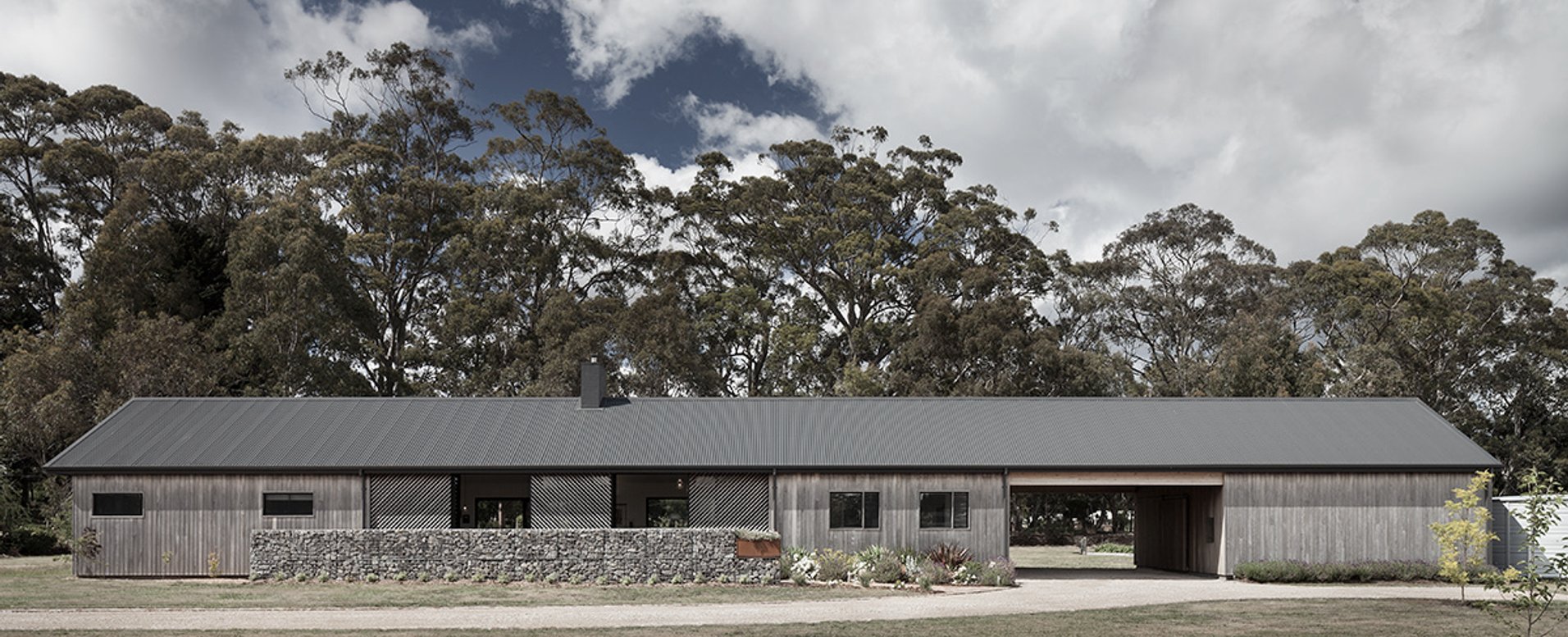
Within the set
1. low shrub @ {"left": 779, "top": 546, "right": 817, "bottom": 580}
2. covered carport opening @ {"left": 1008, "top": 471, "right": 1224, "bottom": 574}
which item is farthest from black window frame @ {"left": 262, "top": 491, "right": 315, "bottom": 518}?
covered carport opening @ {"left": 1008, "top": 471, "right": 1224, "bottom": 574}

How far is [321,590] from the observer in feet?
73.7

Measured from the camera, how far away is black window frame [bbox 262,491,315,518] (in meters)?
26.6

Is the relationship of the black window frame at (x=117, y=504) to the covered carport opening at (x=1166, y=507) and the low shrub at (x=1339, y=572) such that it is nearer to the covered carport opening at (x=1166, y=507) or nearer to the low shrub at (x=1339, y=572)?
the covered carport opening at (x=1166, y=507)

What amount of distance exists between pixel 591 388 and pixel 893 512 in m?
8.17

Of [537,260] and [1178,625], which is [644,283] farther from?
[1178,625]

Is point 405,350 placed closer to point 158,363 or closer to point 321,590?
point 158,363

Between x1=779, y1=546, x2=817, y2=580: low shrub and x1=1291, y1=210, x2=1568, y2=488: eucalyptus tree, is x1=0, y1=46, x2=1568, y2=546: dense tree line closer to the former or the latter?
x1=1291, y1=210, x2=1568, y2=488: eucalyptus tree

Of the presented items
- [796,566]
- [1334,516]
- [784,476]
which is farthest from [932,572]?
[1334,516]

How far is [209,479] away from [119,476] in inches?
72.5

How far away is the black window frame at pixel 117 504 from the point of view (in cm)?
2636

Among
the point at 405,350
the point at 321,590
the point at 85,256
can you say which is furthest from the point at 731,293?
the point at 321,590

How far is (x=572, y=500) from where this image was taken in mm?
27281

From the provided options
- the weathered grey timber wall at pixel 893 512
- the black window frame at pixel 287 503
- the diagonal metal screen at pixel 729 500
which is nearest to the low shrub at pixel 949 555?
the weathered grey timber wall at pixel 893 512

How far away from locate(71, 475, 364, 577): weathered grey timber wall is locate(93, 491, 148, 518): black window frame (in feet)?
0.16
